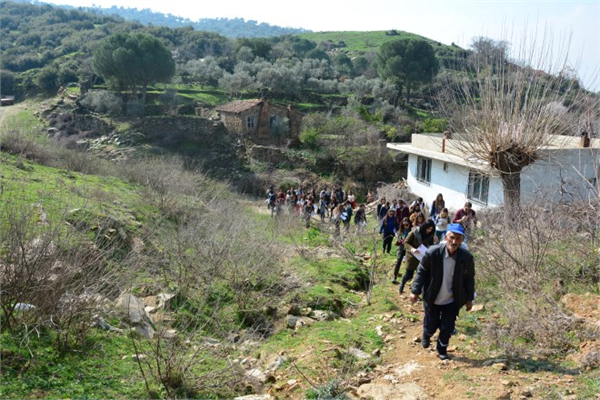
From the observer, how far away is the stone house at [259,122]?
40.2 metres

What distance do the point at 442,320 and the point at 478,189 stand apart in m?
14.3

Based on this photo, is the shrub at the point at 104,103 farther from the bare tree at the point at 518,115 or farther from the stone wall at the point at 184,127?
the bare tree at the point at 518,115

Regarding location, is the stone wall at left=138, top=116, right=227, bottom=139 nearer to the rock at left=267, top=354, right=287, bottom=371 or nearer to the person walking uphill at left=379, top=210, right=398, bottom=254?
the person walking uphill at left=379, top=210, right=398, bottom=254

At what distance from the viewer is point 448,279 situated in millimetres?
5809

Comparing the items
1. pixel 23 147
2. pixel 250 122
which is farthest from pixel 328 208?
pixel 250 122

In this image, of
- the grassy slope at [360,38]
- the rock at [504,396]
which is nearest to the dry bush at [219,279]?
the rock at [504,396]

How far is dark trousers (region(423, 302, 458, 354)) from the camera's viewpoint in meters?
5.88

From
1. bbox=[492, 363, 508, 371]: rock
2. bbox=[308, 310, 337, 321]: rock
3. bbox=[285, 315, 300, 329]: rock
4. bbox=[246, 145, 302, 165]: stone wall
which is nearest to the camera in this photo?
bbox=[492, 363, 508, 371]: rock

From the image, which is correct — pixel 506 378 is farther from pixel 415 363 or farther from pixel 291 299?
pixel 291 299

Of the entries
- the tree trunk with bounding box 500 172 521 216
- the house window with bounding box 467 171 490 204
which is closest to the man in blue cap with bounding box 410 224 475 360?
the tree trunk with bounding box 500 172 521 216

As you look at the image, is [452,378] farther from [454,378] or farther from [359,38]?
[359,38]

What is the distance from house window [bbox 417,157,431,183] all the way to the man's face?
59.8 ft

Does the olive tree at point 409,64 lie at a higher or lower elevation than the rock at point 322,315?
higher

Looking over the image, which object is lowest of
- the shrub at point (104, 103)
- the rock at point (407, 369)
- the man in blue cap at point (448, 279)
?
the rock at point (407, 369)
